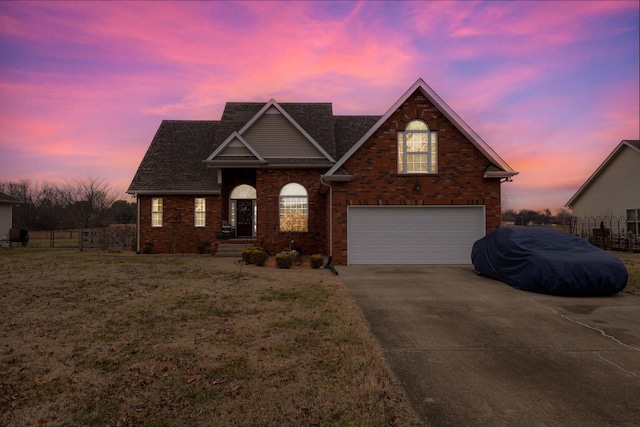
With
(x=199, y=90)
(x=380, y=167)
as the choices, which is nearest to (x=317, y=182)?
(x=380, y=167)

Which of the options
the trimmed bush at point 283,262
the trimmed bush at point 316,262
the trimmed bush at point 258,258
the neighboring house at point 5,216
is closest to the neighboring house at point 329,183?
the trimmed bush at point 316,262

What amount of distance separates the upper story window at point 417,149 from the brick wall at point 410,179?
248 millimetres

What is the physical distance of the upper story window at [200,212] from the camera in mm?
20656

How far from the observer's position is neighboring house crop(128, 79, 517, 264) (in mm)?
14453

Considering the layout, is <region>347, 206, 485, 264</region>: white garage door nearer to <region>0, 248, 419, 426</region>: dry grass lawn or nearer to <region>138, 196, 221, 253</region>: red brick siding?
<region>0, 248, 419, 426</region>: dry grass lawn

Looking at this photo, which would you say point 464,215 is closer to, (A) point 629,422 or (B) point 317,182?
(B) point 317,182

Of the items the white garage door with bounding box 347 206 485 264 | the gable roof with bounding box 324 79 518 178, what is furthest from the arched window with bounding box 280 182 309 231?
the gable roof with bounding box 324 79 518 178

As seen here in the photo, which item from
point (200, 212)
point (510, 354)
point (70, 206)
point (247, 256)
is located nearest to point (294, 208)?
point (247, 256)

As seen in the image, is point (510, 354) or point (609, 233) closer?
point (510, 354)

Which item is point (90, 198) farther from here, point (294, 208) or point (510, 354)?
point (510, 354)

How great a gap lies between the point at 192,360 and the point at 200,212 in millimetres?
Answer: 16832

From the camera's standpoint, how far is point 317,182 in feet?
61.9

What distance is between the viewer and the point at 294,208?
1867 cm

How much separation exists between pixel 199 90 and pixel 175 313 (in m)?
19.9
